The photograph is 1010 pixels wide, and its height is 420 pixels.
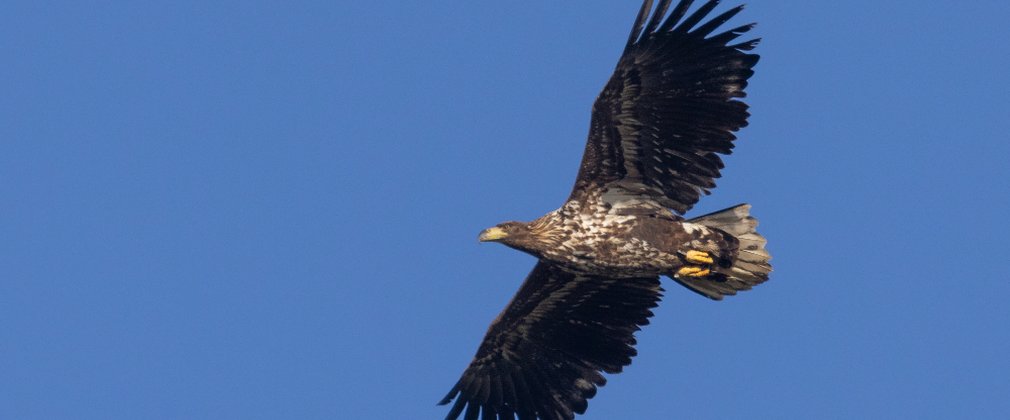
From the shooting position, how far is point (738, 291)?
16.8 m

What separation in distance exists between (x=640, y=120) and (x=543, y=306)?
296 cm

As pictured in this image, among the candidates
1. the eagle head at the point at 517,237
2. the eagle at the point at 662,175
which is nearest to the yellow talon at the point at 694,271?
the eagle at the point at 662,175

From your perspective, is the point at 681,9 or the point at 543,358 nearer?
the point at 681,9

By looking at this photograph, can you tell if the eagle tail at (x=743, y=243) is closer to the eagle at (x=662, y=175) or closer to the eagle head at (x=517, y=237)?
the eagle at (x=662, y=175)

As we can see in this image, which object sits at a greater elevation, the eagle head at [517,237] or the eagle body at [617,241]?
the eagle head at [517,237]

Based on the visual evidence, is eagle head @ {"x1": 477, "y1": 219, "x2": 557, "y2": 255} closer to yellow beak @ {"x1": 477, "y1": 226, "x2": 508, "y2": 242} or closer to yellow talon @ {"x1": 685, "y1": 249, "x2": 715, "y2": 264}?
yellow beak @ {"x1": 477, "y1": 226, "x2": 508, "y2": 242}

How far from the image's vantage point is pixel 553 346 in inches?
726

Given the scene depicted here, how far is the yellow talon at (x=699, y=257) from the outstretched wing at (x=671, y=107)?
A: 1.71 ft

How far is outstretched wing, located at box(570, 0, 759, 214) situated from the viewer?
15.9 m

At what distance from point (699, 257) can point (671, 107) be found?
60.7 inches

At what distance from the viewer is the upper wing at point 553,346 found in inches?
703

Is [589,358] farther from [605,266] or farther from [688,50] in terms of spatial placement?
[688,50]

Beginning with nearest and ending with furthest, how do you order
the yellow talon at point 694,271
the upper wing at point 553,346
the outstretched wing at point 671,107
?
1. the outstretched wing at point 671,107
2. the yellow talon at point 694,271
3. the upper wing at point 553,346

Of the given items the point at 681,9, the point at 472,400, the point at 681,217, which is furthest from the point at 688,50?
the point at 472,400
